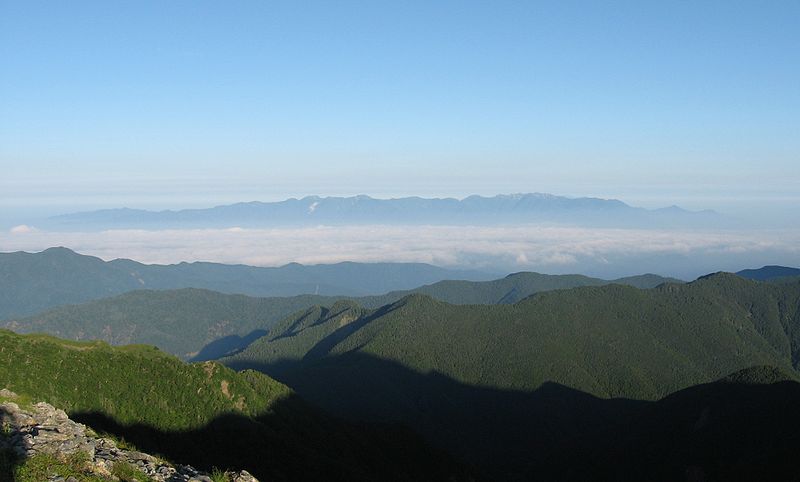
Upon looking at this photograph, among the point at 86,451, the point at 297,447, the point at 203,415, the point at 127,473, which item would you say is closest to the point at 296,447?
the point at 297,447

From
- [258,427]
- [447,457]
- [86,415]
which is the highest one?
[86,415]

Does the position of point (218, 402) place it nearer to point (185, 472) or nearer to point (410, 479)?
point (410, 479)

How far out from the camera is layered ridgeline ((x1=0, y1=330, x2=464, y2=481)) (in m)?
122

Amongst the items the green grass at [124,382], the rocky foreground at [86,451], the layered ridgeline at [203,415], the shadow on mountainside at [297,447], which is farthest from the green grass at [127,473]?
the green grass at [124,382]

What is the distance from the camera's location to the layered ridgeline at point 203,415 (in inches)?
4801

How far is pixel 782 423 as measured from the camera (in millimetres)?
198875

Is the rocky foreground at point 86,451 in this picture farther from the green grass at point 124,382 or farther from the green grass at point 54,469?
the green grass at point 124,382

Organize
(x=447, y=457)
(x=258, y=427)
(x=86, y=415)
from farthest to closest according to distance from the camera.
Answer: (x=447, y=457)
(x=258, y=427)
(x=86, y=415)

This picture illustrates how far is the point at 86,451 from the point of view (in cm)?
4181

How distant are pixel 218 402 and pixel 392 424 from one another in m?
61.5

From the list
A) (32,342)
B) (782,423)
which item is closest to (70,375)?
(32,342)

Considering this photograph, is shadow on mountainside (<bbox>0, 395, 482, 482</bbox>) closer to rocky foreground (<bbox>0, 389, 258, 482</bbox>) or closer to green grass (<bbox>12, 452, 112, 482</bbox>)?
rocky foreground (<bbox>0, 389, 258, 482</bbox>)

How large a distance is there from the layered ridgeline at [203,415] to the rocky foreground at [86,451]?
65.7 m

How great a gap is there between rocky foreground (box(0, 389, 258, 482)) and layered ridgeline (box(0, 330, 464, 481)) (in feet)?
216
